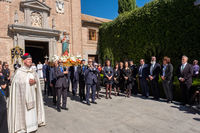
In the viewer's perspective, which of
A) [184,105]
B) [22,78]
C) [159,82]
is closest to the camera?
[22,78]

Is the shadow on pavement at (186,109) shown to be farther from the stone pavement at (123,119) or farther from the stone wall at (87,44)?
the stone wall at (87,44)

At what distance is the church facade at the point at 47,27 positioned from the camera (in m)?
12.2

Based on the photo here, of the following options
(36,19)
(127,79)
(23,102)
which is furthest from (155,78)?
(36,19)

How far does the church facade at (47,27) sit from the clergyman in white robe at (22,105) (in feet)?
33.7

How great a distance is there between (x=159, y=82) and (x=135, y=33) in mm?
6774

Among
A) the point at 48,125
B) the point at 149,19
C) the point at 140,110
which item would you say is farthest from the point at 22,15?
the point at 140,110

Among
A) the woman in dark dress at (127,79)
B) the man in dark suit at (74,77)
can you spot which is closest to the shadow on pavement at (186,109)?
the woman in dark dress at (127,79)

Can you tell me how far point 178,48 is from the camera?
959 centimetres

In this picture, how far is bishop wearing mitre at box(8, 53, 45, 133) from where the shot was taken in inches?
136

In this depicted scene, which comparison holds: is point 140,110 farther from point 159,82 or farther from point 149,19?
point 149,19

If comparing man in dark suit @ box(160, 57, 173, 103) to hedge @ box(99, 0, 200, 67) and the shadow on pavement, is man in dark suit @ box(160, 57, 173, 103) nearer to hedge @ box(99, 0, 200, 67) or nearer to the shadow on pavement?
the shadow on pavement

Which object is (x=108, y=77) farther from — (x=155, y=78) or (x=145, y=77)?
(x=155, y=78)

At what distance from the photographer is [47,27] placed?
1426 cm

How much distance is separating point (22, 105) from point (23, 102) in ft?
0.25
